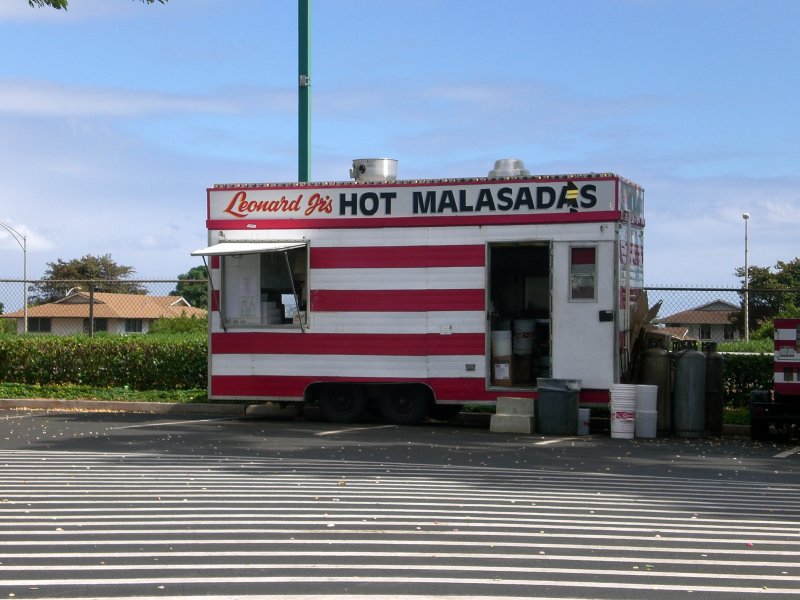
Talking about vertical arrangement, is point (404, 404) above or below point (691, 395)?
below

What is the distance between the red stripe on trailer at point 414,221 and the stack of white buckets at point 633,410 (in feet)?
7.89

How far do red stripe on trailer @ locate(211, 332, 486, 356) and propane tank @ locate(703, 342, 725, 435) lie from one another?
322 cm

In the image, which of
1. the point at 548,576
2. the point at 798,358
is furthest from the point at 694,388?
the point at 548,576

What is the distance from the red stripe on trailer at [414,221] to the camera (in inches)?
638

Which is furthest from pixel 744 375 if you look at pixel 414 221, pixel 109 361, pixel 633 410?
pixel 109 361

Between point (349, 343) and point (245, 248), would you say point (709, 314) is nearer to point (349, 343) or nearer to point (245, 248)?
point (349, 343)

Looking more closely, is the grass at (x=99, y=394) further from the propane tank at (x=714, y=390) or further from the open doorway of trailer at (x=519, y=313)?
the propane tank at (x=714, y=390)

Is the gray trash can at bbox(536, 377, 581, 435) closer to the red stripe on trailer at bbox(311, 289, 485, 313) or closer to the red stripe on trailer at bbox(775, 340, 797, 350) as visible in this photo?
the red stripe on trailer at bbox(311, 289, 485, 313)

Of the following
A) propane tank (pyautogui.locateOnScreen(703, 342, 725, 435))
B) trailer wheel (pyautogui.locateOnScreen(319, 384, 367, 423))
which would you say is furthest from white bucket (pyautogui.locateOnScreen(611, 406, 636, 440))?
trailer wheel (pyautogui.locateOnScreen(319, 384, 367, 423))

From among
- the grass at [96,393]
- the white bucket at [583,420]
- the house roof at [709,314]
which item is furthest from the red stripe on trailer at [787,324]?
the grass at [96,393]

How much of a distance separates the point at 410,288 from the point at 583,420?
318 centimetres

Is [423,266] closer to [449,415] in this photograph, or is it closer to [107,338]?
[449,415]

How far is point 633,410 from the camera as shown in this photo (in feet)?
51.6

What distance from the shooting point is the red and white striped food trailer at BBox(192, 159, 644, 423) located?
53.3ft
